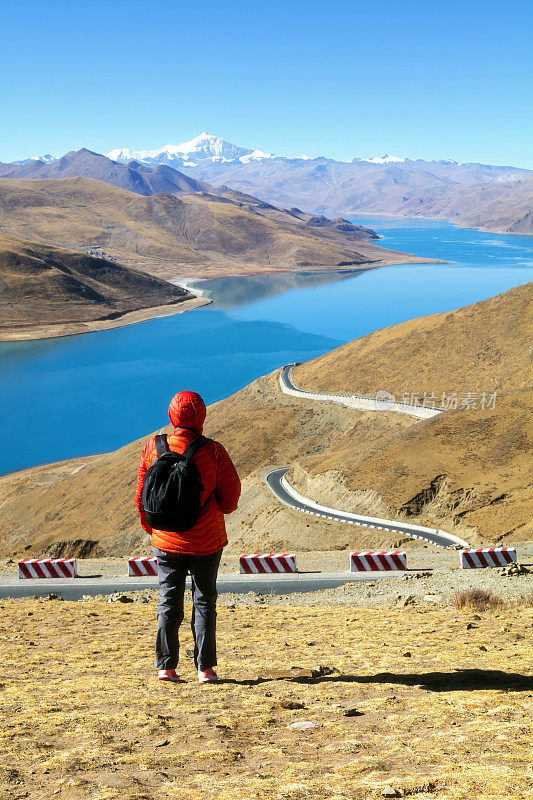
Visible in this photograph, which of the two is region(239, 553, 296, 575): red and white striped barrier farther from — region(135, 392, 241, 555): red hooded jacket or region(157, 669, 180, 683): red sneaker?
region(135, 392, 241, 555): red hooded jacket

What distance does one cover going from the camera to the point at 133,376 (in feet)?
350

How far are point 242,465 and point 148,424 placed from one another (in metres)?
35.9

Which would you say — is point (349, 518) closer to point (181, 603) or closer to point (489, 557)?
point (489, 557)

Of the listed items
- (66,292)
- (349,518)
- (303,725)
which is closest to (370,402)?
(349,518)

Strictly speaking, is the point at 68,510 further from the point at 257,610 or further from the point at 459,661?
the point at 459,661

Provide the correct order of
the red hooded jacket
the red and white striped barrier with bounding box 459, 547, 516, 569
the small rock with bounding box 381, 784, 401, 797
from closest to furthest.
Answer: the small rock with bounding box 381, 784, 401, 797, the red hooded jacket, the red and white striped barrier with bounding box 459, 547, 516, 569

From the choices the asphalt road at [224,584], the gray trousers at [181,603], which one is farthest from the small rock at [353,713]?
the asphalt road at [224,584]

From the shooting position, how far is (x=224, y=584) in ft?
57.7

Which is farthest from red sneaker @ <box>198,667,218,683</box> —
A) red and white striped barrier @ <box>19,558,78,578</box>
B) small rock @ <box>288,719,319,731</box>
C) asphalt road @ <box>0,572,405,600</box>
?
red and white striped barrier @ <box>19,558,78,578</box>

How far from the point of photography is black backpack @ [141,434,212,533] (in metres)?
6.17

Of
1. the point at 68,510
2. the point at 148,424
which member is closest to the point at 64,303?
the point at 148,424

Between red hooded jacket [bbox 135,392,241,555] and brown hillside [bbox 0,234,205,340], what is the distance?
13703 centimetres

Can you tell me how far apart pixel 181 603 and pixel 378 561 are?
12.3 metres

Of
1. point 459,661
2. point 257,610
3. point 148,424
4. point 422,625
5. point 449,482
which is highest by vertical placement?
point 459,661
